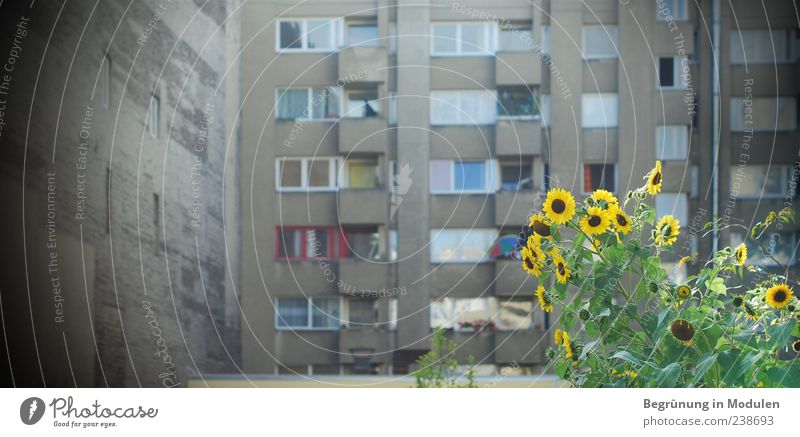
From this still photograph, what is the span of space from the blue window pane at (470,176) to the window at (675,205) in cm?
79

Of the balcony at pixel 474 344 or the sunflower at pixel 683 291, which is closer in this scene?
the sunflower at pixel 683 291

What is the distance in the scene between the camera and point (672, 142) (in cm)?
456

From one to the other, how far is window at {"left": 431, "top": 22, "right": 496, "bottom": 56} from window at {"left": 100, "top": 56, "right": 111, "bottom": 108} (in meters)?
1.42

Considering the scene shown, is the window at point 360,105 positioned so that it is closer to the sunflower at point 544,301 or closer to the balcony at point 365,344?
the balcony at point 365,344

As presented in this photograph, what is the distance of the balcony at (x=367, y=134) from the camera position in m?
4.54

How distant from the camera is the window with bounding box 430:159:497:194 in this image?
14.9 feet

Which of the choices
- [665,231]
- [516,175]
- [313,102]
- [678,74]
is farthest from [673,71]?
[665,231]

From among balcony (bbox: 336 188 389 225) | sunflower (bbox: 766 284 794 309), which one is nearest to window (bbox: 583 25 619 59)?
balcony (bbox: 336 188 389 225)

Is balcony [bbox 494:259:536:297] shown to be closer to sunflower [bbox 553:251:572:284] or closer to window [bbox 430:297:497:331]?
window [bbox 430:297:497:331]

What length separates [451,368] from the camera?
443 centimetres

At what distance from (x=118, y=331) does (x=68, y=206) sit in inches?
23.2

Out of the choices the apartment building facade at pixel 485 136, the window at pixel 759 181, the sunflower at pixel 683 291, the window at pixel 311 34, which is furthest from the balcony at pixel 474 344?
the sunflower at pixel 683 291

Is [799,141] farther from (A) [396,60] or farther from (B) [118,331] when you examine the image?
(B) [118,331]
